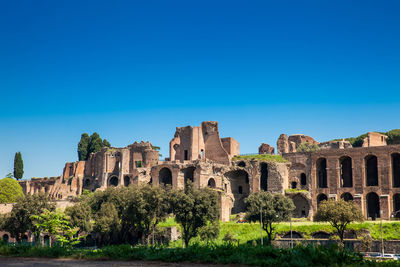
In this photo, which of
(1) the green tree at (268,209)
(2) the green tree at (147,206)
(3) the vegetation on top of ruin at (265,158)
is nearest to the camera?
(2) the green tree at (147,206)

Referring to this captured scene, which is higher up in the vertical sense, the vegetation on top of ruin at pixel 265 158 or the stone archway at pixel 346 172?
the vegetation on top of ruin at pixel 265 158

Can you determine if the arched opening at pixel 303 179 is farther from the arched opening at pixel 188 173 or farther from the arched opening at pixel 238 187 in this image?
the arched opening at pixel 188 173

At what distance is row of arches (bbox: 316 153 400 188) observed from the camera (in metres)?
57.9

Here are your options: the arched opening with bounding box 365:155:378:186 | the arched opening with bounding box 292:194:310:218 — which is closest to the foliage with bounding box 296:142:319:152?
the arched opening with bounding box 365:155:378:186

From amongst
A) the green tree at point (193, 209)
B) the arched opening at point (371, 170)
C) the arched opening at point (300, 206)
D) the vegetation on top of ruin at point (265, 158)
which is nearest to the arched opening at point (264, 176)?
the vegetation on top of ruin at point (265, 158)

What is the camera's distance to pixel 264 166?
203 ft

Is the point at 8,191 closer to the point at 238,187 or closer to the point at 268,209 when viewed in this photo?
the point at 238,187

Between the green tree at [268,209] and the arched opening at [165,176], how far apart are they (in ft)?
72.1

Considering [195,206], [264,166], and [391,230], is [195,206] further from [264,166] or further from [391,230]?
[264,166]

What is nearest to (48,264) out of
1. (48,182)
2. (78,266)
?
(78,266)

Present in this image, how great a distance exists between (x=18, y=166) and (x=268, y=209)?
63764 mm

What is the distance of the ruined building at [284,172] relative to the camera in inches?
2228

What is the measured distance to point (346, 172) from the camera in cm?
6203

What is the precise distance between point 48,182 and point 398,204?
60.1m
